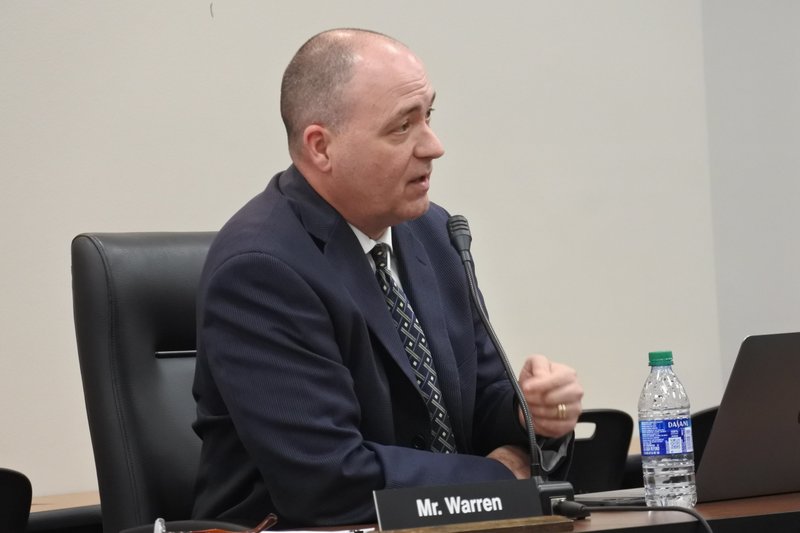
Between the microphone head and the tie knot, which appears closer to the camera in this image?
the microphone head

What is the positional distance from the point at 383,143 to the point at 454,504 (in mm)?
795

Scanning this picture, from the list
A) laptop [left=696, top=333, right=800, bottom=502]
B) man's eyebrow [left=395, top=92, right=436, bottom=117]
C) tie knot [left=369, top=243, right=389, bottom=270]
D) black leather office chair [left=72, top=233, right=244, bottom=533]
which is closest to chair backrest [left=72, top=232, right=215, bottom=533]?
black leather office chair [left=72, top=233, right=244, bottom=533]

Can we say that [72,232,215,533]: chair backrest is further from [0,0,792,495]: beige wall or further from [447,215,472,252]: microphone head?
Result: [0,0,792,495]: beige wall

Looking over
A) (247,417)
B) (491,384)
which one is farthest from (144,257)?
(491,384)

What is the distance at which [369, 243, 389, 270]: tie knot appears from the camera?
1835 millimetres

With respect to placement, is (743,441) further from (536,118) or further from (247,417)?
(536,118)

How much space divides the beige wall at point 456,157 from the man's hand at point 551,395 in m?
1.59

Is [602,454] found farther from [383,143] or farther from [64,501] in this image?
[64,501]

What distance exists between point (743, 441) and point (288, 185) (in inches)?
33.3

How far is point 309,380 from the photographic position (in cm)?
Answer: 156

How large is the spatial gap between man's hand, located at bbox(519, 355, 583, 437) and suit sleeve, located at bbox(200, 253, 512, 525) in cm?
10

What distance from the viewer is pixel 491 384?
6.48ft

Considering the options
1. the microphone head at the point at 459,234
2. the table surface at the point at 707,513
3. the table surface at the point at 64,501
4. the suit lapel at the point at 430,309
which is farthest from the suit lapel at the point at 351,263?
the table surface at the point at 64,501

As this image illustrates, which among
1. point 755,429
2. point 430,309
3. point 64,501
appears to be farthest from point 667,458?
point 64,501
